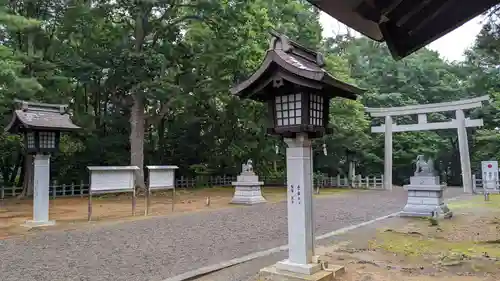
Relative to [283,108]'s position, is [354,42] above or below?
above

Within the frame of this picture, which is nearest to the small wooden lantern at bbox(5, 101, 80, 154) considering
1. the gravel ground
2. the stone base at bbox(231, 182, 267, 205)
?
the gravel ground

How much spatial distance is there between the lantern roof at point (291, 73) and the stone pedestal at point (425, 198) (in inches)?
272

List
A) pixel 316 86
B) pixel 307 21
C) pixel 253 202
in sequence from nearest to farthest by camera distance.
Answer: pixel 316 86
pixel 253 202
pixel 307 21

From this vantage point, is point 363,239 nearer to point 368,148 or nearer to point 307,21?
point 307,21

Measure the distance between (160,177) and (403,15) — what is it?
1122 centimetres

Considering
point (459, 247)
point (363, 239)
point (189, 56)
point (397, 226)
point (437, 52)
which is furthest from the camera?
point (437, 52)

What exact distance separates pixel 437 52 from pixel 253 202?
74.3 feet

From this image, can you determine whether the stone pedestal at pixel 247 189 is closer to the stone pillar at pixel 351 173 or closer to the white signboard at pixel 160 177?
the white signboard at pixel 160 177

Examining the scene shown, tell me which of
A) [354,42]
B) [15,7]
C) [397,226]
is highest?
[354,42]

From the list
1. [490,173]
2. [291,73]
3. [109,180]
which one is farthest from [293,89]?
[490,173]

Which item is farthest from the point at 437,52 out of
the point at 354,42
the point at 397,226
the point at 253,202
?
the point at 397,226

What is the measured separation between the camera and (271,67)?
5.22 meters

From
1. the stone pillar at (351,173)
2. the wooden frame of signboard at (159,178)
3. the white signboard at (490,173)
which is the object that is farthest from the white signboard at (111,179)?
the stone pillar at (351,173)

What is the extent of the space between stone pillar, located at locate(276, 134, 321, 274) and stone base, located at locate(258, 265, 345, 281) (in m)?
0.07
